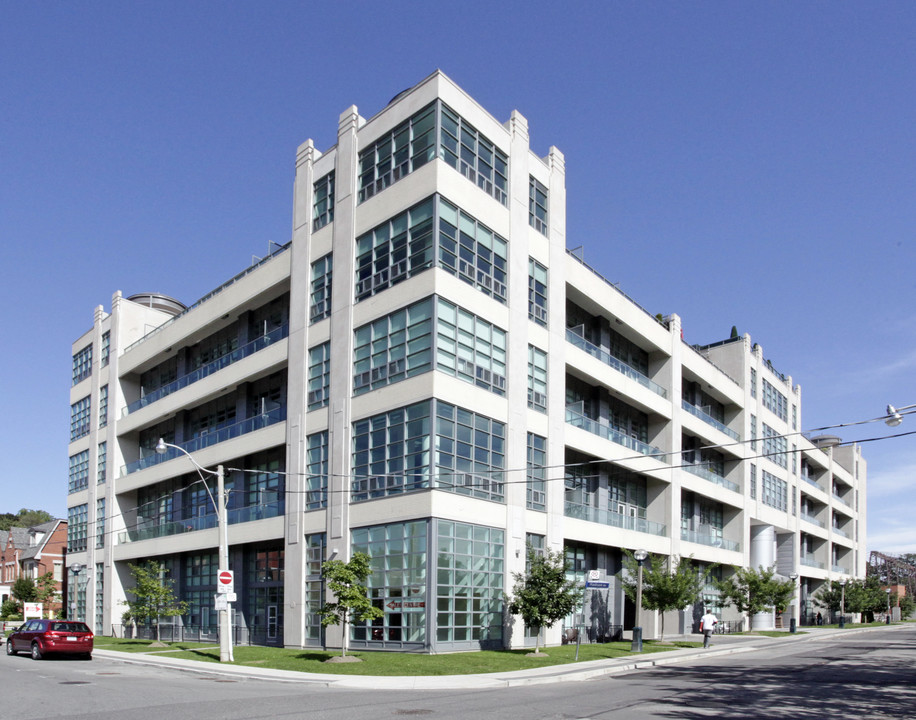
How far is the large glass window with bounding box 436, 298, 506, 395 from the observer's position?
33094 millimetres

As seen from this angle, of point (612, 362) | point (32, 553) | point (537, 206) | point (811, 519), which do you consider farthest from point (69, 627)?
point (32, 553)

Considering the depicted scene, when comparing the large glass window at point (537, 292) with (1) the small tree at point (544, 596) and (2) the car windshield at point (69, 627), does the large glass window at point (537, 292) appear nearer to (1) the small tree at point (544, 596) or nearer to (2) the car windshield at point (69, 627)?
(1) the small tree at point (544, 596)

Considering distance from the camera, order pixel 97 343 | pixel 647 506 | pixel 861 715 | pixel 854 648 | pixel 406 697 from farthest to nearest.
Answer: pixel 97 343 < pixel 647 506 < pixel 854 648 < pixel 406 697 < pixel 861 715

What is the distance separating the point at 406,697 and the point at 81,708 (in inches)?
269

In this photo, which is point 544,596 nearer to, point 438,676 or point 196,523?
point 438,676

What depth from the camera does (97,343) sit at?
60.9m

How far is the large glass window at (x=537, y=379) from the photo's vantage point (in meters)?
37.7

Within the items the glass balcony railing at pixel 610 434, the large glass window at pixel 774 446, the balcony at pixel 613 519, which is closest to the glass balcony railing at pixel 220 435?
the glass balcony railing at pixel 610 434

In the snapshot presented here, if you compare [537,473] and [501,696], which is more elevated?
[537,473]

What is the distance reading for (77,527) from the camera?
61.5 m

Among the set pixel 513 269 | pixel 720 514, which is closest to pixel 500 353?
pixel 513 269

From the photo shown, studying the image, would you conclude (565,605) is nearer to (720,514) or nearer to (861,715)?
(861,715)

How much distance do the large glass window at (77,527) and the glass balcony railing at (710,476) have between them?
39501 mm

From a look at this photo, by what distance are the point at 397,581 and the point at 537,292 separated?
13955mm
